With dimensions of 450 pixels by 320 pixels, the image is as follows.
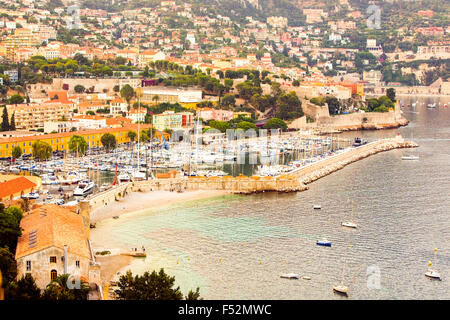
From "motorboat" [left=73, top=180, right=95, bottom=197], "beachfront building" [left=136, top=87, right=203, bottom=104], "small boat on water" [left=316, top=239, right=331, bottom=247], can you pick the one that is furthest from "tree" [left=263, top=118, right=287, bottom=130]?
"small boat on water" [left=316, top=239, right=331, bottom=247]

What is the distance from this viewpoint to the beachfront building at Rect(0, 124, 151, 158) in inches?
873

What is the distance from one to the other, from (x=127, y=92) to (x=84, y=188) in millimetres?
16602

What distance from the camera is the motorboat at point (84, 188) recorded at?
55.1 ft

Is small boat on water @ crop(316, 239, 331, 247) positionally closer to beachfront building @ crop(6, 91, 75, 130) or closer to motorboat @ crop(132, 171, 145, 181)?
motorboat @ crop(132, 171, 145, 181)

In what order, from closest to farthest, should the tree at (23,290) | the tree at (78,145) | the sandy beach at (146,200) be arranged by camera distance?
the tree at (23,290) → the sandy beach at (146,200) → the tree at (78,145)

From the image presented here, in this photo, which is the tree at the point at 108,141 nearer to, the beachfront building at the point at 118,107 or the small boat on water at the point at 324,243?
the beachfront building at the point at 118,107

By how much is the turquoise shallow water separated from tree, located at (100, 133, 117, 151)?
8.02 m

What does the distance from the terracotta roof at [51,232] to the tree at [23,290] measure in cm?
119

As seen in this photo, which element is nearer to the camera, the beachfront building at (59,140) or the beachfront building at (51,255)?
the beachfront building at (51,255)

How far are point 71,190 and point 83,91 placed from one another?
18112 millimetres

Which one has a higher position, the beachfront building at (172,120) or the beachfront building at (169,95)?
the beachfront building at (169,95)

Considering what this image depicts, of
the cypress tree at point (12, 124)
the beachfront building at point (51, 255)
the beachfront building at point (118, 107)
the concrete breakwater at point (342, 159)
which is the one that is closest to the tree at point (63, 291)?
the beachfront building at point (51, 255)

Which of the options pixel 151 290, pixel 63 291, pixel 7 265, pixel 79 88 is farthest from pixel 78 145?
pixel 151 290
